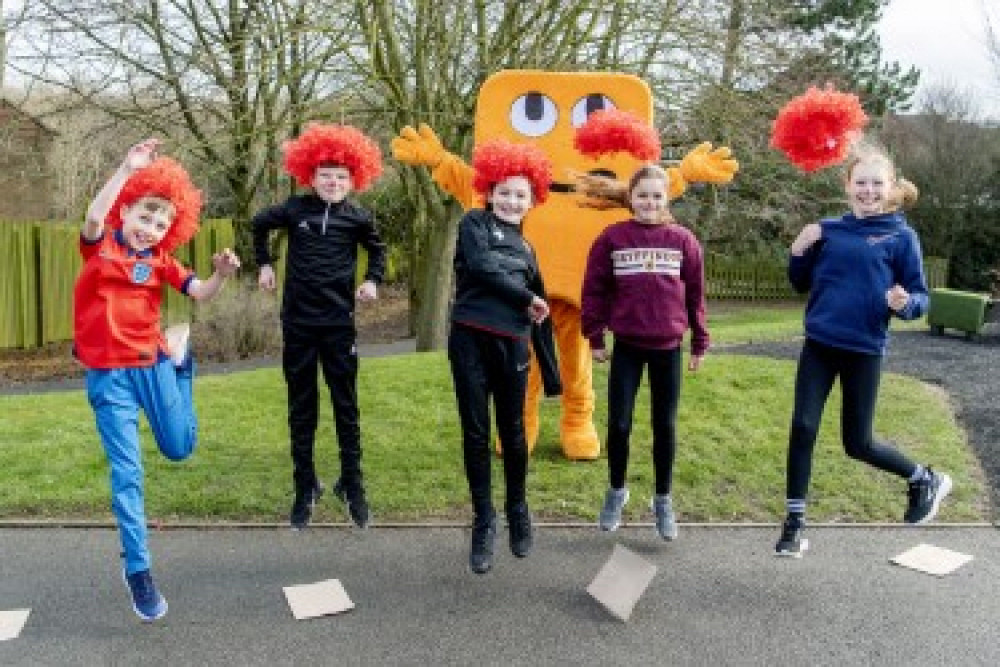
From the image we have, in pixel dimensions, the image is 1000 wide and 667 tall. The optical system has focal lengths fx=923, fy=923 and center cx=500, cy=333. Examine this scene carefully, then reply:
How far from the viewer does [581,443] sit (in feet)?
18.5

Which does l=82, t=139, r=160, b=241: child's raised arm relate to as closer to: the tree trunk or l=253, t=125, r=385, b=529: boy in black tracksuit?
l=253, t=125, r=385, b=529: boy in black tracksuit

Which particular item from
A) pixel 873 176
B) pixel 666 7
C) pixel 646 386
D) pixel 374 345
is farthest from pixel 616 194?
pixel 374 345

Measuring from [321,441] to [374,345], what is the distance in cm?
958

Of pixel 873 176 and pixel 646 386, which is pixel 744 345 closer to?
pixel 646 386

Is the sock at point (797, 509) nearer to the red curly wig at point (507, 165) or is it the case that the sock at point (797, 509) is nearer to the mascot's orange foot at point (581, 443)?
the mascot's orange foot at point (581, 443)

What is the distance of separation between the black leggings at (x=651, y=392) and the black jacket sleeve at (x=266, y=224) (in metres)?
1.66

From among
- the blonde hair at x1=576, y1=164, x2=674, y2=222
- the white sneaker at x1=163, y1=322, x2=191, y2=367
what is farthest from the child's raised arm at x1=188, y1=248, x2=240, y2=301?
the blonde hair at x1=576, y1=164, x2=674, y2=222

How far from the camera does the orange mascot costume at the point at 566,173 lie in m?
5.36

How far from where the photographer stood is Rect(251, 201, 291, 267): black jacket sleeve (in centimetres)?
430

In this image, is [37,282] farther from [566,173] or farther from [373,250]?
[373,250]

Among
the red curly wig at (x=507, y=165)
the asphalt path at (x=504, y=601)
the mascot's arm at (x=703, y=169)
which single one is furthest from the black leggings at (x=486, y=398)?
the mascot's arm at (x=703, y=169)

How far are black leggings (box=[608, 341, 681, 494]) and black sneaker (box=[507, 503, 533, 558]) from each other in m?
0.55

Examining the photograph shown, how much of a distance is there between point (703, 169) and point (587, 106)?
82 cm

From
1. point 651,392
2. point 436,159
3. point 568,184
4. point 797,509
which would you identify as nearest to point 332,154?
point 436,159
